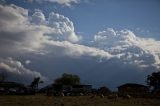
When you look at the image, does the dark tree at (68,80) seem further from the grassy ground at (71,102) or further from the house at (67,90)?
the grassy ground at (71,102)

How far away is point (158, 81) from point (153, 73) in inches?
139

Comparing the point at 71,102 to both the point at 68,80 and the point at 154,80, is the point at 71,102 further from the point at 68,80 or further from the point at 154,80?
the point at 68,80

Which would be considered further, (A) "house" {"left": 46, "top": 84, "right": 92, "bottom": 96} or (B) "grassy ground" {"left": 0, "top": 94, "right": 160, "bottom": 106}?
(A) "house" {"left": 46, "top": 84, "right": 92, "bottom": 96}

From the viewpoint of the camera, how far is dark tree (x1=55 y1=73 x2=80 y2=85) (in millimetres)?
147625

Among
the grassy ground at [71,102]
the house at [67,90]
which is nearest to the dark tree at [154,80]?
the house at [67,90]

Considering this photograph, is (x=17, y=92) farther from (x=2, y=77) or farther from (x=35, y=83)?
(x=2, y=77)

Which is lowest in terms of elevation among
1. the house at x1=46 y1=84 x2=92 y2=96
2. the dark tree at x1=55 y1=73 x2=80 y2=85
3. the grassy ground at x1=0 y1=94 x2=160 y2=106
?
the grassy ground at x1=0 y1=94 x2=160 y2=106

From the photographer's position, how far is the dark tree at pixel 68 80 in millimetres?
147625

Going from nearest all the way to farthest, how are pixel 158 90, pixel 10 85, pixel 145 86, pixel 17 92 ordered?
pixel 17 92 < pixel 10 85 < pixel 158 90 < pixel 145 86

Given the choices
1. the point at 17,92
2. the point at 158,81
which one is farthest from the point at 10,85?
the point at 158,81

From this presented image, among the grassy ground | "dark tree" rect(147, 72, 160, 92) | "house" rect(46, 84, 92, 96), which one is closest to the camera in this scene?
the grassy ground

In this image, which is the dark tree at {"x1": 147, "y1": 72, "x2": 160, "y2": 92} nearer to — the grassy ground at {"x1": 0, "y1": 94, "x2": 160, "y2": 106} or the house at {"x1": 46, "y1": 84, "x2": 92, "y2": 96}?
the house at {"x1": 46, "y1": 84, "x2": 92, "y2": 96}

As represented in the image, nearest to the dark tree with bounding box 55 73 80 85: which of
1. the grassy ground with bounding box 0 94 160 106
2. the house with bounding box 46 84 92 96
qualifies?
the house with bounding box 46 84 92 96

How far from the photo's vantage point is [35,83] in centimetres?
14425
